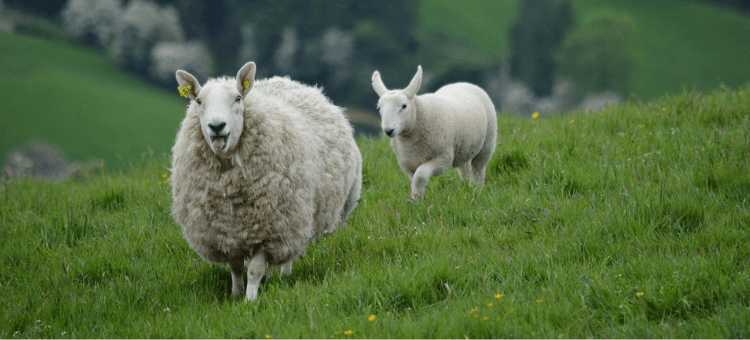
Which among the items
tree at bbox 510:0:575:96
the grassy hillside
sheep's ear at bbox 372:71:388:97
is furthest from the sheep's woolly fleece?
tree at bbox 510:0:575:96

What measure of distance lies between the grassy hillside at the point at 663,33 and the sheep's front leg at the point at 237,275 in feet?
175

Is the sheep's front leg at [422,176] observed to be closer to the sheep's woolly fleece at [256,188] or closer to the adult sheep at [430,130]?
the adult sheep at [430,130]

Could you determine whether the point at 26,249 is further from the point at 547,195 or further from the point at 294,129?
the point at 547,195

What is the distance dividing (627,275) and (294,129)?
2.50m

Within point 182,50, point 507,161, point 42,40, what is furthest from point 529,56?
point 507,161

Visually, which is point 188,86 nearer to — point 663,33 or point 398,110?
point 398,110

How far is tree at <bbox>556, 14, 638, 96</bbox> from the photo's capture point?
64.4 meters

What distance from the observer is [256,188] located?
3949 millimetres

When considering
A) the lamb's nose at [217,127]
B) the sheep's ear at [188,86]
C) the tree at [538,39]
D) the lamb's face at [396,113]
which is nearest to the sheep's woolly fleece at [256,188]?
the sheep's ear at [188,86]

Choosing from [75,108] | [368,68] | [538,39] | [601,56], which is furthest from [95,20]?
[601,56]

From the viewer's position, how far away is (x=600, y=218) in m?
3.99

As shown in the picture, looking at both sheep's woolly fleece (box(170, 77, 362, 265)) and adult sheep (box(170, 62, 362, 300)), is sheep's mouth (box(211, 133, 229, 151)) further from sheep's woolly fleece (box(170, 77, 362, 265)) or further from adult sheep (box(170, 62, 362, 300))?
sheep's woolly fleece (box(170, 77, 362, 265))

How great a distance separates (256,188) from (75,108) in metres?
51.5

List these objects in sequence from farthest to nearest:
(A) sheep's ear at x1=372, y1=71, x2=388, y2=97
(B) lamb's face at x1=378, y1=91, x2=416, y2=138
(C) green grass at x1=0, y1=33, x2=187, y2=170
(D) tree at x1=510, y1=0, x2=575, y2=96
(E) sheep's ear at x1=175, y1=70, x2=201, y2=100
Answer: (D) tree at x1=510, y1=0, x2=575, y2=96
(C) green grass at x1=0, y1=33, x2=187, y2=170
(A) sheep's ear at x1=372, y1=71, x2=388, y2=97
(B) lamb's face at x1=378, y1=91, x2=416, y2=138
(E) sheep's ear at x1=175, y1=70, x2=201, y2=100
